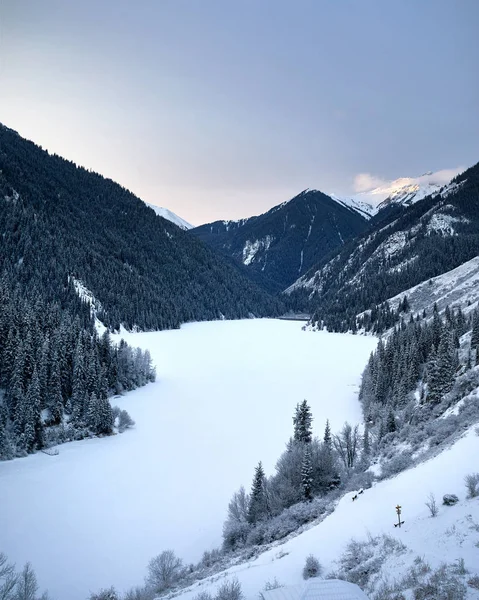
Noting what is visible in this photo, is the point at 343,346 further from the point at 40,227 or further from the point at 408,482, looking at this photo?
the point at 40,227

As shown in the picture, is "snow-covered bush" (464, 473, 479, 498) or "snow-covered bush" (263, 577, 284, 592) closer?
"snow-covered bush" (263, 577, 284, 592)

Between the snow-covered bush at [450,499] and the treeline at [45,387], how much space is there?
143 feet

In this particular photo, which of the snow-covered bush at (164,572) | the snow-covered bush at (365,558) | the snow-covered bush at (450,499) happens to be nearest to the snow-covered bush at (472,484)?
the snow-covered bush at (450,499)

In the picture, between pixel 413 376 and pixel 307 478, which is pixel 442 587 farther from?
pixel 413 376

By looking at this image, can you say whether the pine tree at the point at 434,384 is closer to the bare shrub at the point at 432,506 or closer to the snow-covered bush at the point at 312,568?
the bare shrub at the point at 432,506

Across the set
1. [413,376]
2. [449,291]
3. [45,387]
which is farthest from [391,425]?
[449,291]

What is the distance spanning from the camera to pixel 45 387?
49.9 metres

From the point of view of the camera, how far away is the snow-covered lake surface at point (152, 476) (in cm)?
2648

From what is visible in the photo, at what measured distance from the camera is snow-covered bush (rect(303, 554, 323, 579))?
13.2 meters

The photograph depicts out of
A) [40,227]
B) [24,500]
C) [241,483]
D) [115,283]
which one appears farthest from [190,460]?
[40,227]

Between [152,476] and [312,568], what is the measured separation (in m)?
29.3

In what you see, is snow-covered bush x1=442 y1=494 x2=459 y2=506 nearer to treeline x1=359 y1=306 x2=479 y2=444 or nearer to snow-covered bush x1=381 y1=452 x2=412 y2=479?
snow-covered bush x1=381 y1=452 x2=412 y2=479

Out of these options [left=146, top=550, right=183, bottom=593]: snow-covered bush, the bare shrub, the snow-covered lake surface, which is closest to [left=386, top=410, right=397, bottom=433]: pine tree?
the snow-covered lake surface

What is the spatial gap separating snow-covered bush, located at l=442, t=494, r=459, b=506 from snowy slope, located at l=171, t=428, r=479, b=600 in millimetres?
204
